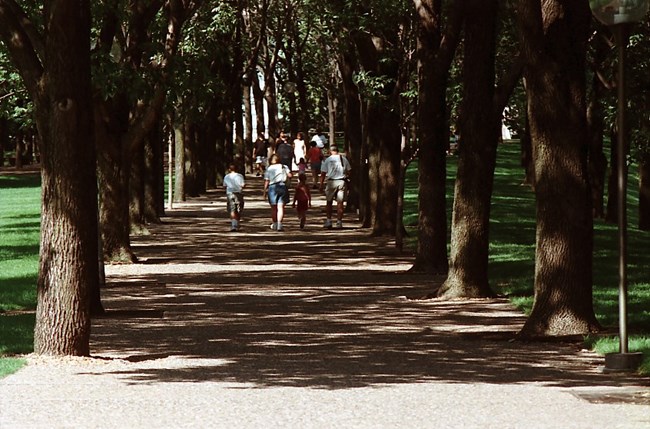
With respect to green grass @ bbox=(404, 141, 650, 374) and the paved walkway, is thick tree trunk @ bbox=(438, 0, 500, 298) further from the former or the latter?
green grass @ bbox=(404, 141, 650, 374)

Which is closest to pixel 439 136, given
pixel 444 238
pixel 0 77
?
pixel 444 238

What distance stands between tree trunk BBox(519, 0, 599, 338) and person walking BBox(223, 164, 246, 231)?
66.6 feet

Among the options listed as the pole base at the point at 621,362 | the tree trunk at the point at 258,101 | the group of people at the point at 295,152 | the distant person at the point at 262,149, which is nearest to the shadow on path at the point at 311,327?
the pole base at the point at 621,362

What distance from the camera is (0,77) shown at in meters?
34.2

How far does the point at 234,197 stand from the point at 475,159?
16.1m

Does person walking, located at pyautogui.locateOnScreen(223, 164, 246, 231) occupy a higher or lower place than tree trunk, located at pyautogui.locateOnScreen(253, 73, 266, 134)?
lower

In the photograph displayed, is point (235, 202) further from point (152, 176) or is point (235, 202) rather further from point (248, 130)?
point (248, 130)

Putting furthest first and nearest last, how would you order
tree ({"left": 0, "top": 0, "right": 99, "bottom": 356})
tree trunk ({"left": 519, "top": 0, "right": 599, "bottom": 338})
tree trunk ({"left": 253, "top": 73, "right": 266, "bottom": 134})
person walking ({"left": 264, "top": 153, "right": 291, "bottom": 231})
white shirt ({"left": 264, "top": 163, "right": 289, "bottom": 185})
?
tree trunk ({"left": 253, "top": 73, "right": 266, "bottom": 134}) < white shirt ({"left": 264, "top": 163, "right": 289, "bottom": 185}) < person walking ({"left": 264, "top": 153, "right": 291, "bottom": 231}) < tree trunk ({"left": 519, "top": 0, "right": 599, "bottom": 338}) < tree ({"left": 0, "top": 0, "right": 99, "bottom": 356})

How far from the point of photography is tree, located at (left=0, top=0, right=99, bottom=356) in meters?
13.7

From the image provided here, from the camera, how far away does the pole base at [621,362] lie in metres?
12.5

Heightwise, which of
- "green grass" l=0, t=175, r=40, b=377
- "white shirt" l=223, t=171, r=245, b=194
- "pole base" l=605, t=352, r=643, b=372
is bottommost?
"green grass" l=0, t=175, r=40, b=377

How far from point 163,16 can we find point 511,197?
18.9 metres

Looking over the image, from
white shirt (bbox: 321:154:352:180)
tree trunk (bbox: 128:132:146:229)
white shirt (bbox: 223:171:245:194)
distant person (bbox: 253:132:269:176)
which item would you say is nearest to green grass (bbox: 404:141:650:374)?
white shirt (bbox: 321:154:352:180)

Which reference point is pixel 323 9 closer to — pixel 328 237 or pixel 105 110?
pixel 328 237
